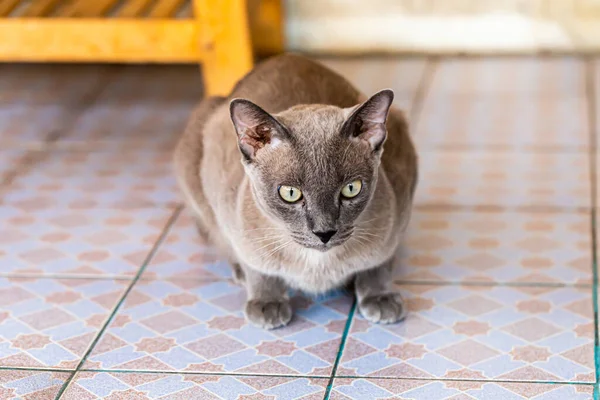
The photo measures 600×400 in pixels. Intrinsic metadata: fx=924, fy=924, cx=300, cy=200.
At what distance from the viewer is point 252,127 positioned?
1.50 metres

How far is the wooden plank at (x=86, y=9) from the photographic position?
101 inches

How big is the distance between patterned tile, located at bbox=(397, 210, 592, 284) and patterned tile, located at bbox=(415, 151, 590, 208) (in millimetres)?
70

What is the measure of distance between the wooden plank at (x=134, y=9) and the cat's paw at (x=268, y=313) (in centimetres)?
111

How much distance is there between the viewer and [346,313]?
5.76 ft

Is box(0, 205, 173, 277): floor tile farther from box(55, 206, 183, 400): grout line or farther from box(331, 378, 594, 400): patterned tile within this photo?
box(331, 378, 594, 400): patterned tile

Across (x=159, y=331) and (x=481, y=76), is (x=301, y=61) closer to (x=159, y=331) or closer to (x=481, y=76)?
(x=159, y=331)

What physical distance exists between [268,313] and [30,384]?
434mm

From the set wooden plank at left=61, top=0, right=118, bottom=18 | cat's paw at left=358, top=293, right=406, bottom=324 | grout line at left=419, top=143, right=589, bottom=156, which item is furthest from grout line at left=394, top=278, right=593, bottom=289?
wooden plank at left=61, top=0, right=118, bottom=18

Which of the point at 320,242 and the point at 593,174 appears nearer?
the point at 320,242

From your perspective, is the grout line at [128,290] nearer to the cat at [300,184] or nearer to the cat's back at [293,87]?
the cat at [300,184]

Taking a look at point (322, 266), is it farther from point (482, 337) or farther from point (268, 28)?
point (268, 28)

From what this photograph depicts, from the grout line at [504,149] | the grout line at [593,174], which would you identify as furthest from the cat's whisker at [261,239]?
the grout line at [504,149]

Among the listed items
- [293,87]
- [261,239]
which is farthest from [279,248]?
[293,87]

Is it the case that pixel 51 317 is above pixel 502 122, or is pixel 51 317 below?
above
